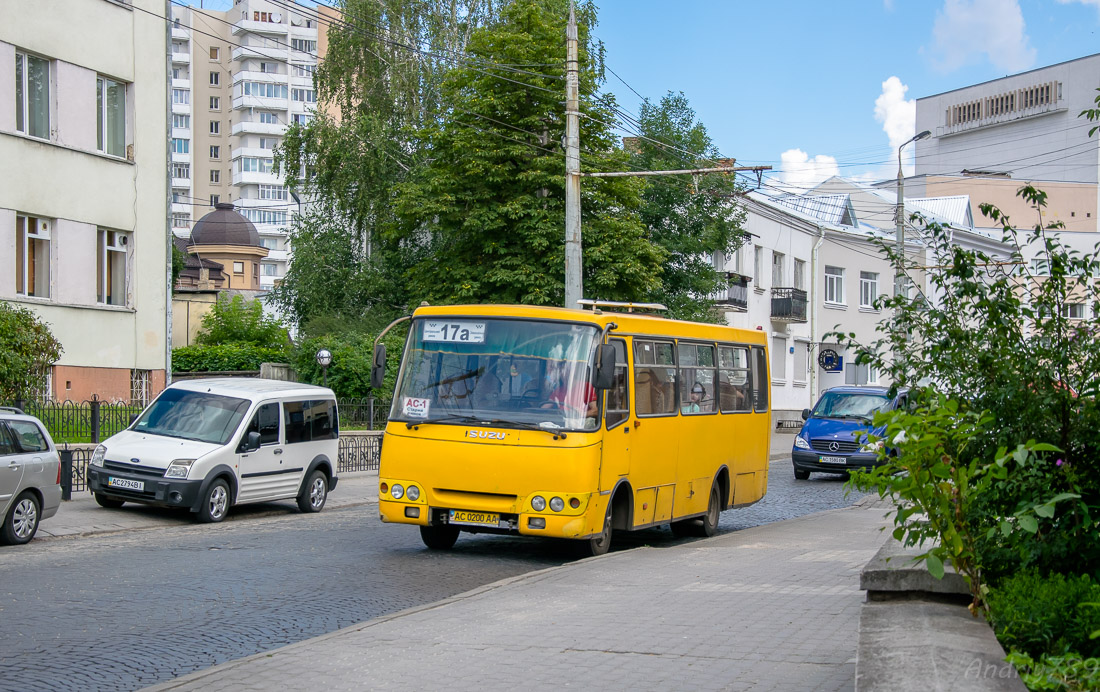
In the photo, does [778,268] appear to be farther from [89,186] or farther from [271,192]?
[271,192]

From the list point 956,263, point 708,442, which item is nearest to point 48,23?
point 708,442

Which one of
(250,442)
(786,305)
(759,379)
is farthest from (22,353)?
(786,305)

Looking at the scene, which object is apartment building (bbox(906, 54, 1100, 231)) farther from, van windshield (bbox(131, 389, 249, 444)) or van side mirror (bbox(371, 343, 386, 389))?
van side mirror (bbox(371, 343, 386, 389))

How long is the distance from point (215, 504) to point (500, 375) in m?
6.18

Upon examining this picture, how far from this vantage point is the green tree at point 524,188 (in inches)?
1315

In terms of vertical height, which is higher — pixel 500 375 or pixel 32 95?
pixel 32 95

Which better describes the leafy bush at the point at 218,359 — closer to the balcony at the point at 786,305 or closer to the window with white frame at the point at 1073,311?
the balcony at the point at 786,305

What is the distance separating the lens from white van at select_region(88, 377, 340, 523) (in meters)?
16.3

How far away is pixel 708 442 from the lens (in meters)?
15.6

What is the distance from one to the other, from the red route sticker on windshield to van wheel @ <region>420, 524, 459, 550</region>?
1470mm

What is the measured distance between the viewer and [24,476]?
13.4m

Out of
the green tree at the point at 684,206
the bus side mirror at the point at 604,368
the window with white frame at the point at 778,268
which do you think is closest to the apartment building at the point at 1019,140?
the window with white frame at the point at 778,268

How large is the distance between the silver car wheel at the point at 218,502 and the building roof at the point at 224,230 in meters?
62.9

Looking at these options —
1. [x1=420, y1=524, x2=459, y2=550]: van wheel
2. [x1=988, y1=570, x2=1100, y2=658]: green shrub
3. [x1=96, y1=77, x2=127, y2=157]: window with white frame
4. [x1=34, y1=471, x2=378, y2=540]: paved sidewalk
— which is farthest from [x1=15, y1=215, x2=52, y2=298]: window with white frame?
[x1=988, y1=570, x2=1100, y2=658]: green shrub
